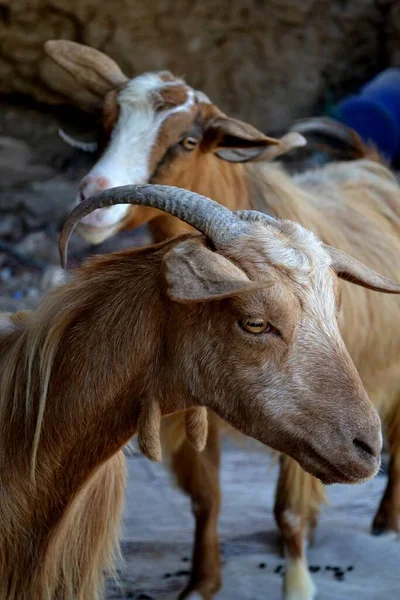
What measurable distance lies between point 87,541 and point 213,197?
64.6 inches

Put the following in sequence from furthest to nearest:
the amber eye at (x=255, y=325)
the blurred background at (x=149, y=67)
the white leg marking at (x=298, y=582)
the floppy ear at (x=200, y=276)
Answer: the blurred background at (x=149, y=67) → the white leg marking at (x=298, y=582) → the amber eye at (x=255, y=325) → the floppy ear at (x=200, y=276)

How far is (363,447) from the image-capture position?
2.45m

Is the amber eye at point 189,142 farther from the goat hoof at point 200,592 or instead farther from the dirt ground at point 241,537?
the goat hoof at point 200,592

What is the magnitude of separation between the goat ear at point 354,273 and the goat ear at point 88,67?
6.53 feet

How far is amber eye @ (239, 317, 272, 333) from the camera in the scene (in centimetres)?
243

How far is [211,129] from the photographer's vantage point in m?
4.14

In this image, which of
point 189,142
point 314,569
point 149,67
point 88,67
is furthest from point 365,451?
point 149,67

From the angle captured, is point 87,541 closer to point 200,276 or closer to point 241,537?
point 200,276

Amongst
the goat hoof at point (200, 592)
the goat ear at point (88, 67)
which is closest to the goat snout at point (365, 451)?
the goat hoof at point (200, 592)

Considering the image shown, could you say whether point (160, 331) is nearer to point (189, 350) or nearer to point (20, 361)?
point (189, 350)

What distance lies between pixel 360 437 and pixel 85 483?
0.78 metres

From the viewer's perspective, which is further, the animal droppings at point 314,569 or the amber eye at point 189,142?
the animal droppings at point 314,569

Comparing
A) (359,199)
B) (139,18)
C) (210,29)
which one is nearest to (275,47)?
(210,29)

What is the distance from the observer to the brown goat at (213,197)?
4008 millimetres
